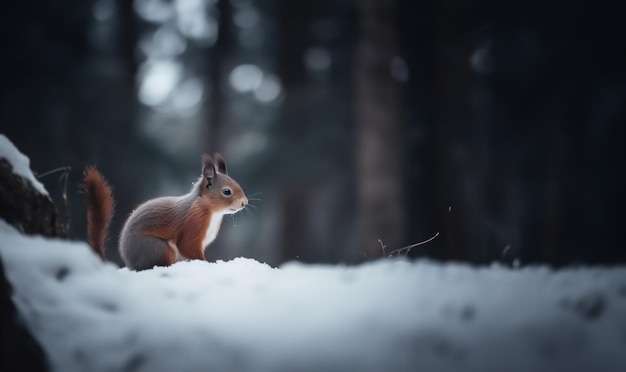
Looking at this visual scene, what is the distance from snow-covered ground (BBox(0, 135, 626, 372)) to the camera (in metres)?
1.41

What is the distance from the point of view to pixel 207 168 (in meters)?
3.18

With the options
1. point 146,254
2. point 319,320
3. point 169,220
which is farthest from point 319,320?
point 169,220

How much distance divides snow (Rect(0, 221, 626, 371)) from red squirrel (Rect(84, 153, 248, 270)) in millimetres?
733

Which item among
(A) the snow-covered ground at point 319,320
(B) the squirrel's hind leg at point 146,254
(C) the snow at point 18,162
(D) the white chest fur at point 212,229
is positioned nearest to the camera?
(A) the snow-covered ground at point 319,320

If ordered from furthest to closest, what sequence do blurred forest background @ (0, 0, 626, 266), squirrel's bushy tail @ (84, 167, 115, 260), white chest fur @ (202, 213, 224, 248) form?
blurred forest background @ (0, 0, 626, 266), white chest fur @ (202, 213, 224, 248), squirrel's bushy tail @ (84, 167, 115, 260)

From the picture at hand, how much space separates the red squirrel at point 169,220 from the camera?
8.24 feet

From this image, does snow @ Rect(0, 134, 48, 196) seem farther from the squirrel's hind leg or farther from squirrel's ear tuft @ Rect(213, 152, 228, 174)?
squirrel's ear tuft @ Rect(213, 152, 228, 174)

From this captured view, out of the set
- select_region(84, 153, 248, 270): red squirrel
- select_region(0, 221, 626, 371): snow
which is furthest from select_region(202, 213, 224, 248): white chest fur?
select_region(0, 221, 626, 371): snow

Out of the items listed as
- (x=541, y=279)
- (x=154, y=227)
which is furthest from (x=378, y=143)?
(x=541, y=279)

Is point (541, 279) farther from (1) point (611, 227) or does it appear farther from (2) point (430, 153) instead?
(2) point (430, 153)

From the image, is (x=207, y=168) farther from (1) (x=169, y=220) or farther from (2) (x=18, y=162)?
(2) (x=18, y=162)

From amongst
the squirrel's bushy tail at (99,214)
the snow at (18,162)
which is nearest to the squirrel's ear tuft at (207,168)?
the squirrel's bushy tail at (99,214)

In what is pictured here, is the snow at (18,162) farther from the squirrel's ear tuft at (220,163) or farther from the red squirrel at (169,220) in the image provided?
the squirrel's ear tuft at (220,163)

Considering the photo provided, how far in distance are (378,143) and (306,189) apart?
12.0ft
